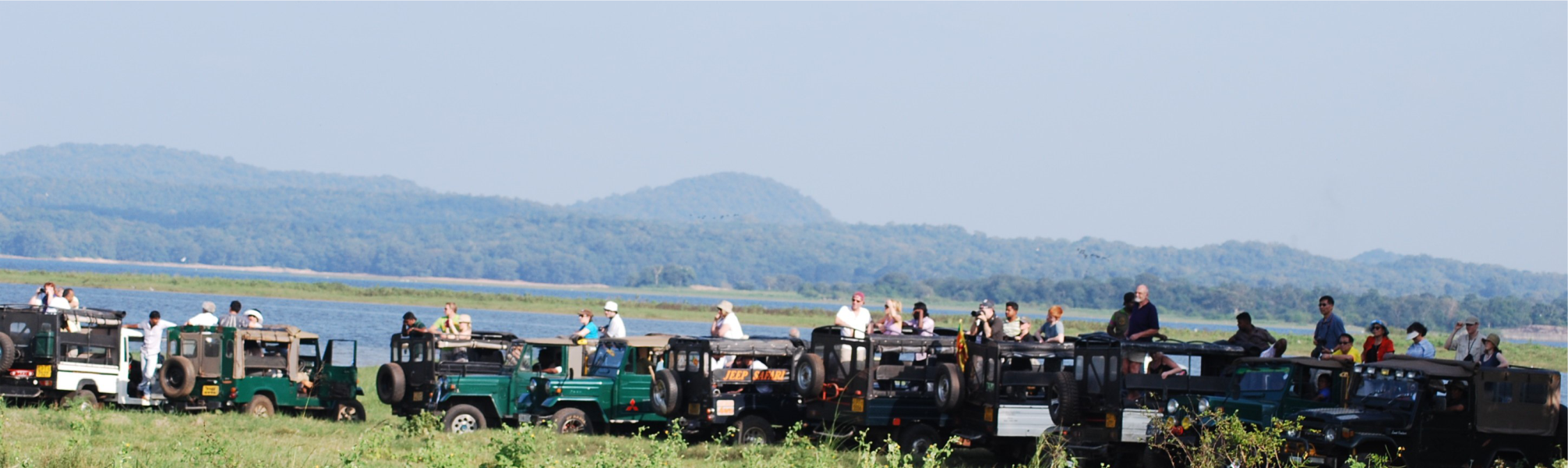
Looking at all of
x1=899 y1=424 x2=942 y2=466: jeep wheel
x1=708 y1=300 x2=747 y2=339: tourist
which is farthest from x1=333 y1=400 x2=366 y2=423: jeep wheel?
x1=899 y1=424 x2=942 y2=466: jeep wheel

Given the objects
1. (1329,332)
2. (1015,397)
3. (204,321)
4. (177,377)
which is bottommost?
(177,377)

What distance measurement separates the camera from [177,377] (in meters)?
20.8

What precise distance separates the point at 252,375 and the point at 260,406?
1.60 ft

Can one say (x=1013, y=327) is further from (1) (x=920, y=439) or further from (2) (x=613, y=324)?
(2) (x=613, y=324)

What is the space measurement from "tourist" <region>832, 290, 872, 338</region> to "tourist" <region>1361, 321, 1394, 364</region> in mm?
5399

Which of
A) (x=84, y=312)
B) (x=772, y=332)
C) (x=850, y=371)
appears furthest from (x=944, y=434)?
(x=772, y=332)

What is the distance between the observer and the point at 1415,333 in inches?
683

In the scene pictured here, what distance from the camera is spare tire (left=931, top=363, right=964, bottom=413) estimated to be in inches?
655

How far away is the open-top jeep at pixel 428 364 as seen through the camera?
774 inches

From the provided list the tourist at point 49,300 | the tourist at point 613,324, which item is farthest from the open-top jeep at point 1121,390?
the tourist at point 49,300

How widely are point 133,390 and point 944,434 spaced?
11539mm

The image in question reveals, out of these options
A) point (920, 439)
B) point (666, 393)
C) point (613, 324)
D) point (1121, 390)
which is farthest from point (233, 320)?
point (1121, 390)

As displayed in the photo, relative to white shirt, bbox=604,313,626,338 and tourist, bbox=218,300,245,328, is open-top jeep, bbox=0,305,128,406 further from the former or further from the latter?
white shirt, bbox=604,313,626,338

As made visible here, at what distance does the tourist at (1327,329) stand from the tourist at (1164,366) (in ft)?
4.73
